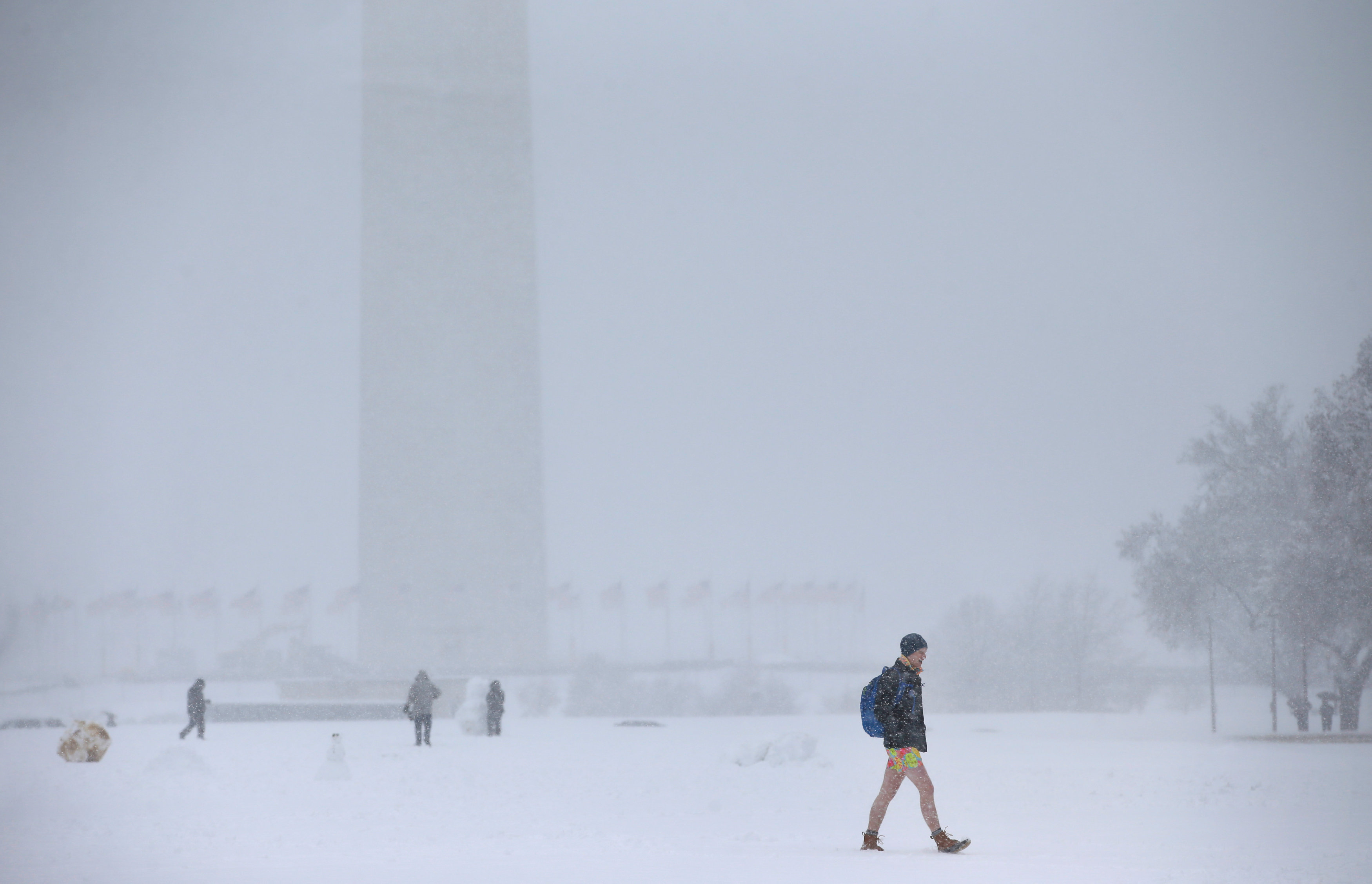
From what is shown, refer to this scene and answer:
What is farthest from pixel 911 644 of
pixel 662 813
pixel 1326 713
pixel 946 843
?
pixel 1326 713

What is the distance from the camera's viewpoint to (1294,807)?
15.3m

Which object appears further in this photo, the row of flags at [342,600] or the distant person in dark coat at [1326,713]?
the row of flags at [342,600]

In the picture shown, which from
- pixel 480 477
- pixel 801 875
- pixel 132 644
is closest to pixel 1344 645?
pixel 801 875

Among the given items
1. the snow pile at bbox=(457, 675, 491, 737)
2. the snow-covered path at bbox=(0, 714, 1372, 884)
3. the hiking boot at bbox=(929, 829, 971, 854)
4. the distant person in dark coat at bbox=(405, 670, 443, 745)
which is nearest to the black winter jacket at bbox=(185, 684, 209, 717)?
the snow-covered path at bbox=(0, 714, 1372, 884)

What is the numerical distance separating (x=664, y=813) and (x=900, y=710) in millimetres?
5362

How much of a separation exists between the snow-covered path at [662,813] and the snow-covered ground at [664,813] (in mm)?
54

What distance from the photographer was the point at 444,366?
60906 mm

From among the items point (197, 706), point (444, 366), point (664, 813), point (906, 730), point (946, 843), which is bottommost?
point (197, 706)

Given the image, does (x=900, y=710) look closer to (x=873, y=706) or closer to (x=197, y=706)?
(x=873, y=706)

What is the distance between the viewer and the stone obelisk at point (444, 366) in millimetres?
58062

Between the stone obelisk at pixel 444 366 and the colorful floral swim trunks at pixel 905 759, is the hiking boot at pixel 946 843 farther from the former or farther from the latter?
the stone obelisk at pixel 444 366

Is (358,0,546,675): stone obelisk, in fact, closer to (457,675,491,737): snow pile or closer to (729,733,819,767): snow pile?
(457,675,491,737): snow pile

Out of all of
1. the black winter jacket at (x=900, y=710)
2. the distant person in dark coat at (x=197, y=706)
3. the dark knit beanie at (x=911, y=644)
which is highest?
the dark knit beanie at (x=911, y=644)

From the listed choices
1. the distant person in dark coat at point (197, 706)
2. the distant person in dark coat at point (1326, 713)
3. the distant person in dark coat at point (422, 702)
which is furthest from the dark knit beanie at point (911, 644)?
the distant person in dark coat at point (1326, 713)
